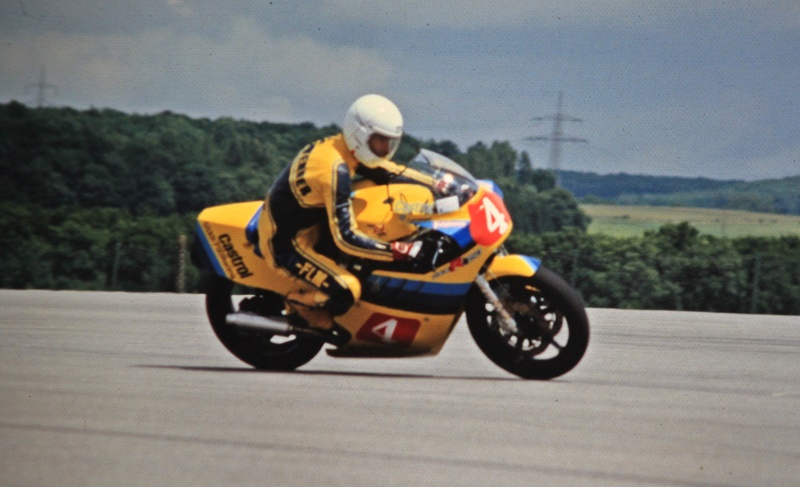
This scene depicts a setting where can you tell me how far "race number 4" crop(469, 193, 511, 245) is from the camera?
27.2 ft

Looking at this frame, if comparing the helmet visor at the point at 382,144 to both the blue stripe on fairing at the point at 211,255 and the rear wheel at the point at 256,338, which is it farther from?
the blue stripe on fairing at the point at 211,255

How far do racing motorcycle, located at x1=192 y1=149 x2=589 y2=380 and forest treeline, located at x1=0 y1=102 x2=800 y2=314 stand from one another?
823 centimetres

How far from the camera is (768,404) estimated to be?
752 cm

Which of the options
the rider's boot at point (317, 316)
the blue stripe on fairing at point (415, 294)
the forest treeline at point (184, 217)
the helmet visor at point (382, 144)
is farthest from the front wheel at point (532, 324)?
the forest treeline at point (184, 217)

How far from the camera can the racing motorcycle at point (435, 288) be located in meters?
8.22

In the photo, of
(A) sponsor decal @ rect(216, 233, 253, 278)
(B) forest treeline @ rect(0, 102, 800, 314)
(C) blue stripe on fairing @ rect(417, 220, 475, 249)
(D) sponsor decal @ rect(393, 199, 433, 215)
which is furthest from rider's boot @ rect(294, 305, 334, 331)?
(B) forest treeline @ rect(0, 102, 800, 314)

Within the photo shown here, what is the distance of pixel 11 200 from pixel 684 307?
27.2 m

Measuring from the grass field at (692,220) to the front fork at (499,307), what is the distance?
33154 millimetres

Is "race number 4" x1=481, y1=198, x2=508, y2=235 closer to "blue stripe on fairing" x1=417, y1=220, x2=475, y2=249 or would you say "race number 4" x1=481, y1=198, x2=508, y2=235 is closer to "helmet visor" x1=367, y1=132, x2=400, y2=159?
"blue stripe on fairing" x1=417, y1=220, x2=475, y2=249

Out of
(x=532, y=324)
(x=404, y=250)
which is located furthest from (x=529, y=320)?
A: (x=404, y=250)

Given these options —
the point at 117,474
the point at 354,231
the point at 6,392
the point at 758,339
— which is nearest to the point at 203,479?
the point at 117,474

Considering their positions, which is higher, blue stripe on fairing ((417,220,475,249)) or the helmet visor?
the helmet visor

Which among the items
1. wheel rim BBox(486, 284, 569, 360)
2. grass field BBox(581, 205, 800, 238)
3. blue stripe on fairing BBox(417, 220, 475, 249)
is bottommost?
grass field BBox(581, 205, 800, 238)

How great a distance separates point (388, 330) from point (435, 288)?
0.39 m
